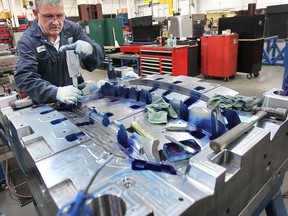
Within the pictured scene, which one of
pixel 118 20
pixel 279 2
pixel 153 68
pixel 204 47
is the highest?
pixel 279 2

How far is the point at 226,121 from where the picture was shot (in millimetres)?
820

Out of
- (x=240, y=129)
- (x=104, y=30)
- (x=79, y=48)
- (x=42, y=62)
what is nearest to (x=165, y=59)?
(x=104, y=30)

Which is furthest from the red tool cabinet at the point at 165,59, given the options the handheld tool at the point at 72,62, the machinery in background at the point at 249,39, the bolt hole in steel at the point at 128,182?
the bolt hole in steel at the point at 128,182

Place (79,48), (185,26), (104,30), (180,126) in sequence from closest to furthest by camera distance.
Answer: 1. (180,126)
2. (79,48)
3. (185,26)
4. (104,30)

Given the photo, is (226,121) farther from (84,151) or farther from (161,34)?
(161,34)

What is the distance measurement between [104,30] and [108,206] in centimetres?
606

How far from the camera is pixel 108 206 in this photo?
1.56 ft

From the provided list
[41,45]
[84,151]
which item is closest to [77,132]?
[84,151]

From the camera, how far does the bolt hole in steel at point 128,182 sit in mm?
521

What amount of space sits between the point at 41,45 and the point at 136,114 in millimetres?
812

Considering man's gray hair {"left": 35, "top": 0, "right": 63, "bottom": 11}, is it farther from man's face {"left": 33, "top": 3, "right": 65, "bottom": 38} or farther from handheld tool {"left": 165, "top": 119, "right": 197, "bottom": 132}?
handheld tool {"left": 165, "top": 119, "right": 197, "bottom": 132}

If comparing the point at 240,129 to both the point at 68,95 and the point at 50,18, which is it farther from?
the point at 50,18

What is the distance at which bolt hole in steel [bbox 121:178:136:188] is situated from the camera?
521 mm

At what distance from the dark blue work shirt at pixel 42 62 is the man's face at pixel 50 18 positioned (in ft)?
0.22
